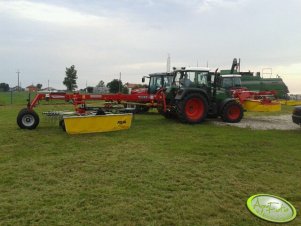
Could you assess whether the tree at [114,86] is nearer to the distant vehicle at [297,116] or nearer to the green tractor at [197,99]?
the green tractor at [197,99]

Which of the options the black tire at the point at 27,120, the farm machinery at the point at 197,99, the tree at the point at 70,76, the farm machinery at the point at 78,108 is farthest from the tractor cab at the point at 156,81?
the tree at the point at 70,76

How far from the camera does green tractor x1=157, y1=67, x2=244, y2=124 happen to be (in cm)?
1256

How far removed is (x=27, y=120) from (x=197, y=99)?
5.87 m

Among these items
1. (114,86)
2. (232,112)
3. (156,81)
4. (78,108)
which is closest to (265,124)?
(232,112)

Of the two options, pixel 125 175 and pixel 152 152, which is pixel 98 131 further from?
pixel 125 175

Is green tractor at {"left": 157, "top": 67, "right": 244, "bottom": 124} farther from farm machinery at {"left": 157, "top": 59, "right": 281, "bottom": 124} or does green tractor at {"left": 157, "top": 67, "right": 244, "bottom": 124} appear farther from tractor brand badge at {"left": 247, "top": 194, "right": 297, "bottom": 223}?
tractor brand badge at {"left": 247, "top": 194, "right": 297, "bottom": 223}

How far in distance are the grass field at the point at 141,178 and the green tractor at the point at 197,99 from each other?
3.41 m

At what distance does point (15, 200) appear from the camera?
439cm

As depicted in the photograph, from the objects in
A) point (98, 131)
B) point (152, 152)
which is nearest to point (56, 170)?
point (152, 152)

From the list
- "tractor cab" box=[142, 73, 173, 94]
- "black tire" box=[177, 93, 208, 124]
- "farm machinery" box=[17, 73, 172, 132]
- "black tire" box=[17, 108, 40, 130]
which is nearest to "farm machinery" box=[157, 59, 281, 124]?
"black tire" box=[177, 93, 208, 124]

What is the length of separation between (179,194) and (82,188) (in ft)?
4.45

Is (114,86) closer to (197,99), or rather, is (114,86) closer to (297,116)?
(197,99)

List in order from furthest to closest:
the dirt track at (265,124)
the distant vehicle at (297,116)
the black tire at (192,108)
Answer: the black tire at (192,108), the dirt track at (265,124), the distant vehicle at (297,116)

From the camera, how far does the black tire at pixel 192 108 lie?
40.7 ft
